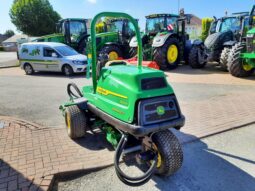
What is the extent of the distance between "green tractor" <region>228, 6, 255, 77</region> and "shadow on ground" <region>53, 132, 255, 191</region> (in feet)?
20.7

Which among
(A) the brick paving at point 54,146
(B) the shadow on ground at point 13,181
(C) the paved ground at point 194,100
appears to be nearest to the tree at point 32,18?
(C) the paved ground at point 194,100

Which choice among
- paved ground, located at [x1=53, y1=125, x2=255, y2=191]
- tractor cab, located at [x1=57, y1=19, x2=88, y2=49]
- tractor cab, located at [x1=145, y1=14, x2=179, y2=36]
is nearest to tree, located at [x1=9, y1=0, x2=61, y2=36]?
tractor cab, located at [x1=57, y1=19, x2=88, y2=49]

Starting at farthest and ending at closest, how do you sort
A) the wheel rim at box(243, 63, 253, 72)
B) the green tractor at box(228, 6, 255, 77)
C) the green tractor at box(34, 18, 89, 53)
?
the green tractor at box(34, 18, 89, 53), the wheel rim at box(243, 63, 253, 72), the green tractor at box(228, 6, 255, 77)

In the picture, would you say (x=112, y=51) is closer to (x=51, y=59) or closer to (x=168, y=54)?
(x=168, y=54)

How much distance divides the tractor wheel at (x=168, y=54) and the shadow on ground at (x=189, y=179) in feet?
27.6

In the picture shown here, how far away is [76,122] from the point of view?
13.8 feet

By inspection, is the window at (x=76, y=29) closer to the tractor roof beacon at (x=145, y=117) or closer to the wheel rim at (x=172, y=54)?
the wheel rim at (x=172, y=54)

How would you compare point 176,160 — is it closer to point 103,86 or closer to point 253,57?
point 103,86

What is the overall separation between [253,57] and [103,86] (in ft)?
22.6

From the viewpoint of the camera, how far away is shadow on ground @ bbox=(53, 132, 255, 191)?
10.2ft

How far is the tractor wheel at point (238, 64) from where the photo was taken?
9273 millimetres

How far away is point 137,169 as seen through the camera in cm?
350

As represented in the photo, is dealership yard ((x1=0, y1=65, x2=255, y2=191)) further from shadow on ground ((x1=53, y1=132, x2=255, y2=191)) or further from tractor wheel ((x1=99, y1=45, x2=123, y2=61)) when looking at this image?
tractor wheel ((x1=99, y1=45, x2=123, y2=61))

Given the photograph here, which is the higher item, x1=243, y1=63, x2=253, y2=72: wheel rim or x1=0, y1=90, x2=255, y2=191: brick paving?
x1=243, y1=63, x2=253, y2=72: wheel rim
